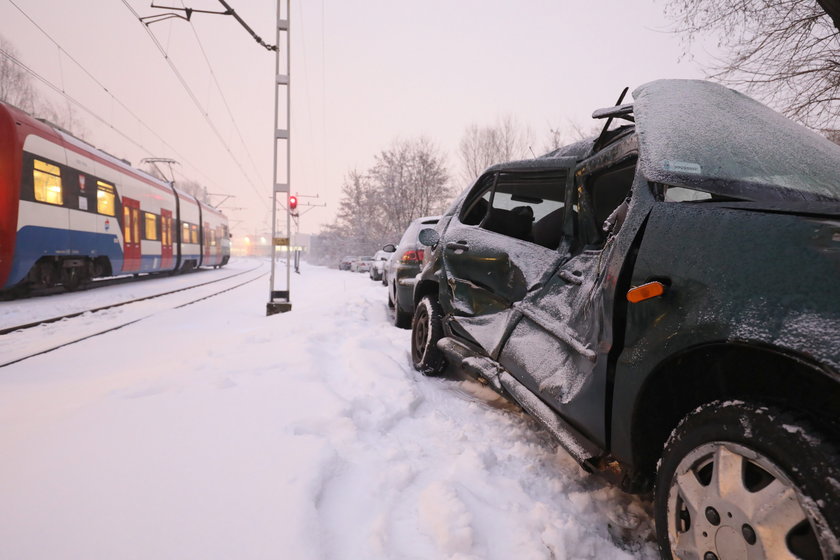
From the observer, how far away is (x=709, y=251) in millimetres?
1180

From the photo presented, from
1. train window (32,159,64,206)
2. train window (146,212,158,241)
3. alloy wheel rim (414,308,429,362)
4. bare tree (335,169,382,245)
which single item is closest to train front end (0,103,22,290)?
train window (32,159,64,206)

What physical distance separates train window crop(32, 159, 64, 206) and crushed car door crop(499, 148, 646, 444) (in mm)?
10555

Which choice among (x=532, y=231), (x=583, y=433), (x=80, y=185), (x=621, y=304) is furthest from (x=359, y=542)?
(x=80, y=185)

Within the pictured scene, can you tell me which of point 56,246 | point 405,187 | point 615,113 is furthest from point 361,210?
point 615,113

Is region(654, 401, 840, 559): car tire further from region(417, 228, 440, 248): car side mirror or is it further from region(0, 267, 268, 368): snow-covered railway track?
region(0, 267, 268, 368): snow-covered railway track

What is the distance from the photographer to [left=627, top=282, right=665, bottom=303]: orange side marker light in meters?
1.26

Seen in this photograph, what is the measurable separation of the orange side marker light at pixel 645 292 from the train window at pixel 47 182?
11.2m

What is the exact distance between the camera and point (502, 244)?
2.82 m

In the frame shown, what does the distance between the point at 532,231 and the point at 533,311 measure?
883mm

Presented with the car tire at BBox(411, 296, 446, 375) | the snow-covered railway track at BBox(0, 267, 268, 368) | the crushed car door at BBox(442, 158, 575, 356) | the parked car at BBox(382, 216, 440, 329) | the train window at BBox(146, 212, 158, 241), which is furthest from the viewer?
the train window at BBox(146, 212, 158, 241)

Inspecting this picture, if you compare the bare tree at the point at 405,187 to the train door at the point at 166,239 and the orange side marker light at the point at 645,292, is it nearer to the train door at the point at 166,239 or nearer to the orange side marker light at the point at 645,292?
the train door at the point at 166,239

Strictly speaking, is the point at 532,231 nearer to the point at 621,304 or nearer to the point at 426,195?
the point at 621,304

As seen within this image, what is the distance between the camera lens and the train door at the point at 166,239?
14.7 meters

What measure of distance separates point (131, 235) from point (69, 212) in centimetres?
311
